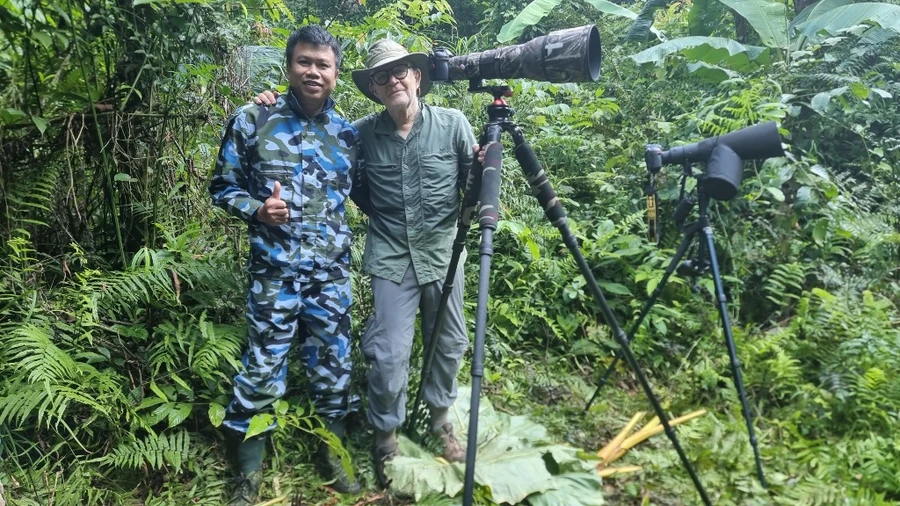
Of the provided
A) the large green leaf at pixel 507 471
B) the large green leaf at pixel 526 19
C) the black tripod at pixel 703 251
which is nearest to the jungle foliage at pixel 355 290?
the large green leaf at pixel 507 471

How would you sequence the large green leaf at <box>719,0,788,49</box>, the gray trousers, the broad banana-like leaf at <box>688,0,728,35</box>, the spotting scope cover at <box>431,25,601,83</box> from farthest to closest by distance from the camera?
the broad banana-like leaf at <box>688,0,728,35</box>
the large green leaf at <box>719,0,788,49</box>
the gray trousers
the spotting scope cover at <box>431,25,601,83</box>

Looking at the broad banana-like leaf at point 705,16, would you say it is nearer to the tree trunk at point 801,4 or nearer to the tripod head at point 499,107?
the tree trunk at point 801,4

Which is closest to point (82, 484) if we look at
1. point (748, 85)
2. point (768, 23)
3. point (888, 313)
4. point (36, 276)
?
point (36, 276)

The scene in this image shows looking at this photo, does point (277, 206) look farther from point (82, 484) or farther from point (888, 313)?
point (888, 313)

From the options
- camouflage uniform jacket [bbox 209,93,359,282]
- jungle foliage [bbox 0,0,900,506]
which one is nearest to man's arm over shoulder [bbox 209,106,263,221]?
camouflage uniform jacket [bbox 209,93,359,282]

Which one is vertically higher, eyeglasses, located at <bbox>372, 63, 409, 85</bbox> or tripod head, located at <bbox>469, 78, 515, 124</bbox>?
eyeglasses, located at <bbox>372, 63, 409, 85</bbox>

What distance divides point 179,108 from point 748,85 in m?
4.67

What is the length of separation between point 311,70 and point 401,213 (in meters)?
0.67

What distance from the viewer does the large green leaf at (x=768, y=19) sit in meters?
5.59

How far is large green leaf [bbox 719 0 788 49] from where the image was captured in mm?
5586

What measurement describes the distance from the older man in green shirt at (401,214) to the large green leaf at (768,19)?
4.80 meters

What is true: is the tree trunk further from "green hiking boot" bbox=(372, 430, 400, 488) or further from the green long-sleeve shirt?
"green hiking boot" bbox=(372, 430, 400, 488)

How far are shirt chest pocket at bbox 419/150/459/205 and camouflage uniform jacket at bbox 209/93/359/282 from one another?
36 cm

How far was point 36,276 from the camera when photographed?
2.28 metres
